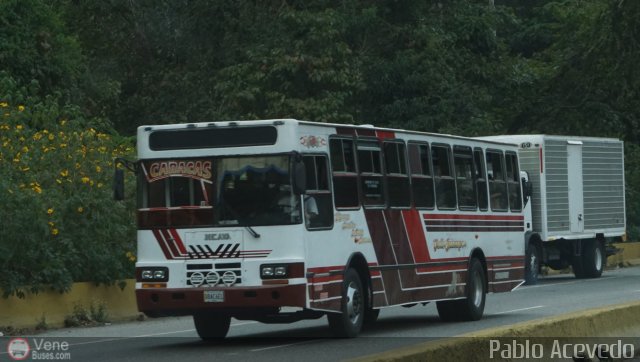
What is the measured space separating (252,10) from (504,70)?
27.1 ft

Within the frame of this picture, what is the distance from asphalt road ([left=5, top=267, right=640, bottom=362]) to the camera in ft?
52.3

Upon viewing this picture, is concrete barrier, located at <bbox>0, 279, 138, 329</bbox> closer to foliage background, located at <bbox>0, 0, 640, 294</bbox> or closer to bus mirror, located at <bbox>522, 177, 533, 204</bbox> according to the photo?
foliage background, located at <bbox>0, 0, 640, 294</bbox>

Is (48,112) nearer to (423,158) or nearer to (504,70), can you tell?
(423,158)

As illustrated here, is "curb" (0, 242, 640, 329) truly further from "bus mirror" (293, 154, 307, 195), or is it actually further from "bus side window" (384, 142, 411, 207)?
"bus mirror" (293, 154, 307, 195)

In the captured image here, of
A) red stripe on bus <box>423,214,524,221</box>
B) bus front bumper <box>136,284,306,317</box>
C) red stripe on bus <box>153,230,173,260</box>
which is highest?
red stripe on bus <box>423,214,524,221</box>

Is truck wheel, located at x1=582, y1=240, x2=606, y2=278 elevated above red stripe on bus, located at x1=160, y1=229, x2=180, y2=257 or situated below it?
below

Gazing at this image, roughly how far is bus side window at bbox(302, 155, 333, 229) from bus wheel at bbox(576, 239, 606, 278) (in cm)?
1911

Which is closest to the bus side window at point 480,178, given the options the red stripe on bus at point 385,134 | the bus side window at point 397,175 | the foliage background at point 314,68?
the bus side window at point 397,175

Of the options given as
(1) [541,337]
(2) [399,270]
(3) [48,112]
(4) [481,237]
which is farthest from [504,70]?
(1) [541,337]

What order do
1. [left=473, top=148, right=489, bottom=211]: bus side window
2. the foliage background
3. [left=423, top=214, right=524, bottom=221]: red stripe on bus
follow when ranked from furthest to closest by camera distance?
the foliage background < [left=473, top=148, right=489, bottom=211]: bus side window < [left=423, top=214, right=524, bottom=221]: red stripe on bus

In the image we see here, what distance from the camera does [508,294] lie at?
29.0m

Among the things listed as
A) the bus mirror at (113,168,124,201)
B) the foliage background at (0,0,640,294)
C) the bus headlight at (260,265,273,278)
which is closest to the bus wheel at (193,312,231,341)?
the bus headlight at (260,265,273,278)

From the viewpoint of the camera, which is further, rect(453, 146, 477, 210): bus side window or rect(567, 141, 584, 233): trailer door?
rect(567, 141, 584, 233): trailer door

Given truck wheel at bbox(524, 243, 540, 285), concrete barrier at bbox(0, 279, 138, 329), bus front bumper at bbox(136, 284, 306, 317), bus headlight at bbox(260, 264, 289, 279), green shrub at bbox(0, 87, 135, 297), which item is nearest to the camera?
bus front bumper at bbox(136, 284, 306, 317)
